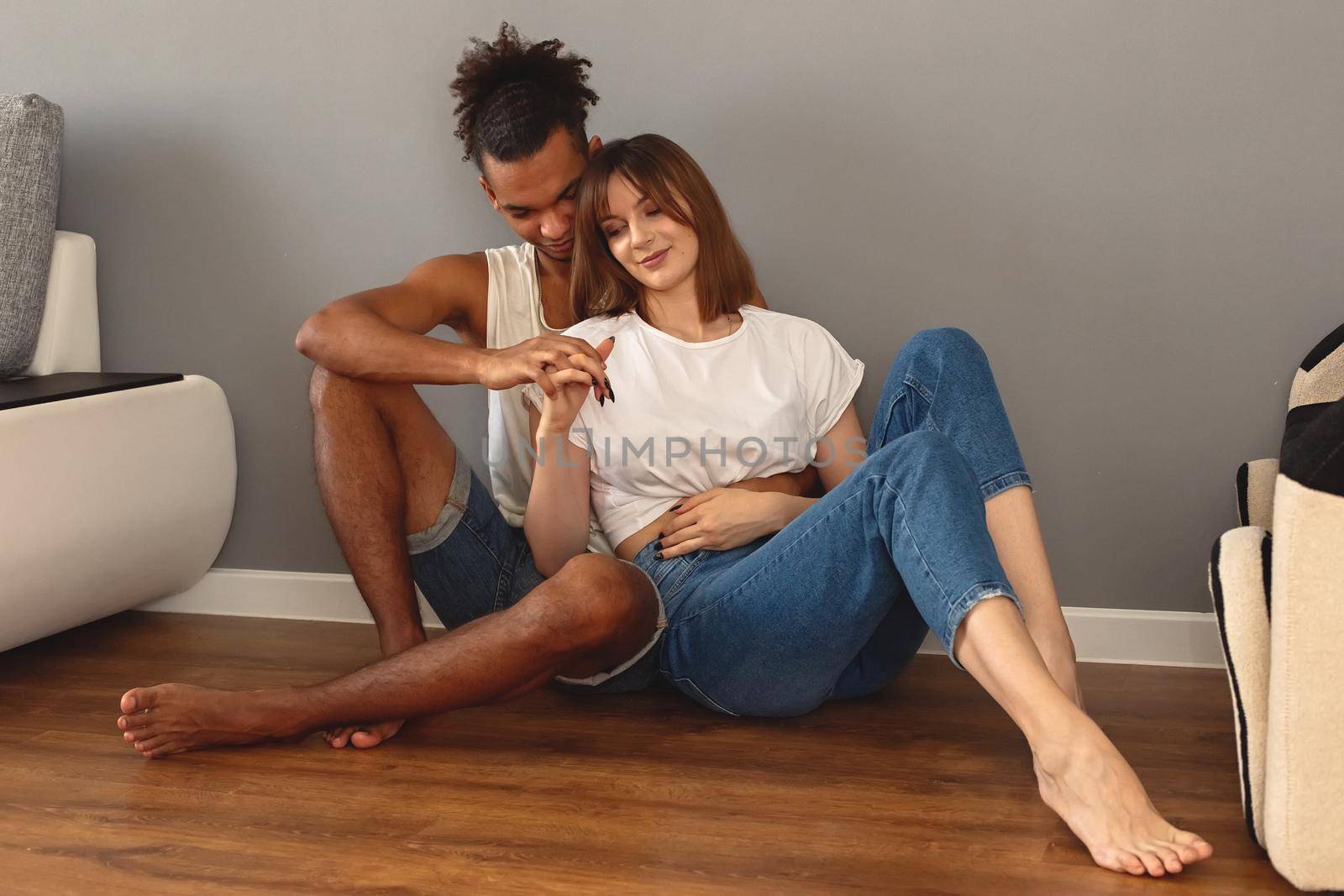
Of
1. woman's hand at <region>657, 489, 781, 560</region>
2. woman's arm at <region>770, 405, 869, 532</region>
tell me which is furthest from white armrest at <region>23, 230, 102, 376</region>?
woman's arm at <region>770, 405, 869, 532</region>

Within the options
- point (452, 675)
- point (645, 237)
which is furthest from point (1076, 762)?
point (645, 237)

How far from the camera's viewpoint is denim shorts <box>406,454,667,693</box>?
1.82m

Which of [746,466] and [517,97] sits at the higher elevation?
[517,97]

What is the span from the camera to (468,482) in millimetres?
1848

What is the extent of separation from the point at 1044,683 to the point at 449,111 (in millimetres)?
1503

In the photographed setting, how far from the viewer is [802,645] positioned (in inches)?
59.6

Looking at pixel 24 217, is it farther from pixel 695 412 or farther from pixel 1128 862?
pixel 1128 862

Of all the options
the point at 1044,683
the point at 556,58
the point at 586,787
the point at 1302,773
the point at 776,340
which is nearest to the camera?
the point at 1302,773

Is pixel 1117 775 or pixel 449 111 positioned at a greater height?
pixel 449 111

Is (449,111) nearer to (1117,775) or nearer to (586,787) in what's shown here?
(586,787)

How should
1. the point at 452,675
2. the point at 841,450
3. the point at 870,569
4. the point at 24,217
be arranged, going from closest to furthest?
1. the point at 870,569
2. the point at 452,675
3. the point at 841,450
4. the point at 24,217

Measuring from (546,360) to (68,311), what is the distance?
1.24m

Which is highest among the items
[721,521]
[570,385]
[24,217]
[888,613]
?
[24,217]

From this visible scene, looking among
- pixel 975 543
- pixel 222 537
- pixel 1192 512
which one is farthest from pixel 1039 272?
pixel 222 537
